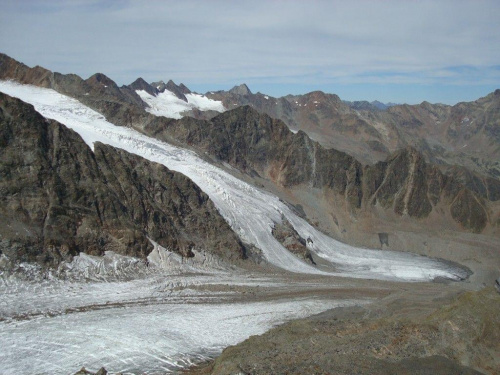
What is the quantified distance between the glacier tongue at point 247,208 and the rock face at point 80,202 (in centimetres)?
433

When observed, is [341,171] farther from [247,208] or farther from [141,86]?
[141,86]

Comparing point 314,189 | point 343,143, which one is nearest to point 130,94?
point 343,143

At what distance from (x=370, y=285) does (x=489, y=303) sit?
2019 cm

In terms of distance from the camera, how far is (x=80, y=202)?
120ft

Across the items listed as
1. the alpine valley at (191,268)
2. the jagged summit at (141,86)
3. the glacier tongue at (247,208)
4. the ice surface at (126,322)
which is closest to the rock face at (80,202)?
the alpine valley at (191,268)

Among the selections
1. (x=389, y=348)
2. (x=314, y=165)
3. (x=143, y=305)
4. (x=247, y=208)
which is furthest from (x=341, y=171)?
(x=389, y=348)

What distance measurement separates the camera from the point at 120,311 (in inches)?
1080

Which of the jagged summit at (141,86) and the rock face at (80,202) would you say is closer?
the rock face at (80,202)

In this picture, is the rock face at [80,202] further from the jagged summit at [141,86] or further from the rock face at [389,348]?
the jagged summit at [141,86]

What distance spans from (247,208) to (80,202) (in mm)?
19648

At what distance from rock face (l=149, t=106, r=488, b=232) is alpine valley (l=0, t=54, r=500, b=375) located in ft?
7.79

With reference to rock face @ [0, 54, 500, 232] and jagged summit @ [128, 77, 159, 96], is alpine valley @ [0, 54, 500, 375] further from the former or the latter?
jagged summit @ [128, 77, 159, 96]

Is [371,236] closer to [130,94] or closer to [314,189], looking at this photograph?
[314,189]

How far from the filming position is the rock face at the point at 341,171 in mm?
84500
